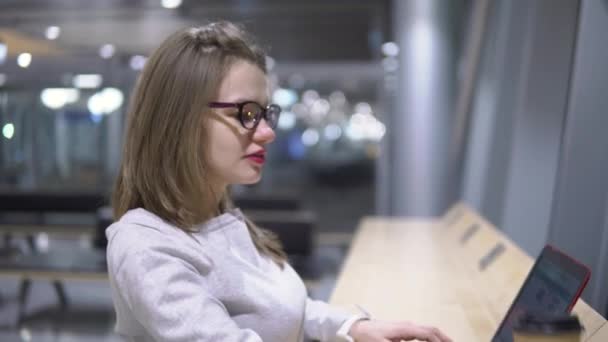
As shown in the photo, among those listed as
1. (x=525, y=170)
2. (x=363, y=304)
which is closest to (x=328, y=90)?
(x=525, y=170)

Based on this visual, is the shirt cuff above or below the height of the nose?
below

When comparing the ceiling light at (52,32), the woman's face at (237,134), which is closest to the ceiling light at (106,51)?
the ceiling light at (52,32)

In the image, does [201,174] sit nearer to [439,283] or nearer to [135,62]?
[439,283]

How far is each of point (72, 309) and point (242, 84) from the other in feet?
14.7

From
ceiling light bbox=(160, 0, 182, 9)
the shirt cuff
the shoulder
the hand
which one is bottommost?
the shirt cuff

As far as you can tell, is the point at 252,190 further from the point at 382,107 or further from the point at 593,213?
the point at 593,213

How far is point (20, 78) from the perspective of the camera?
7121 mm

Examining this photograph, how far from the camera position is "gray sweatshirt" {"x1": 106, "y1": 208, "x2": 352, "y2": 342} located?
112 cm

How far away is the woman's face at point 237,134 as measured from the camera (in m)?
1.33

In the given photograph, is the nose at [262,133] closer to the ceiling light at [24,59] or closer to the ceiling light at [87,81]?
the ceiling light at [24,59]

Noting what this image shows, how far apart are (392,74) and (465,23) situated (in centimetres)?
145

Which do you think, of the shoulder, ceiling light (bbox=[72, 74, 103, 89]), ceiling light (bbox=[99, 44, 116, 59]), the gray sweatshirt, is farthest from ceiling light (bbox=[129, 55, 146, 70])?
the shoulder

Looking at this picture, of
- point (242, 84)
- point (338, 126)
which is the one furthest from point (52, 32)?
point (242, 84)

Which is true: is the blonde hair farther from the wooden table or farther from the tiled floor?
the tiled floor
